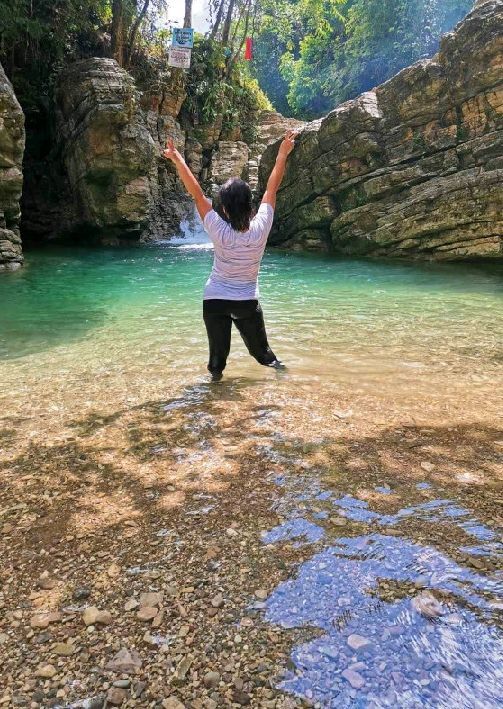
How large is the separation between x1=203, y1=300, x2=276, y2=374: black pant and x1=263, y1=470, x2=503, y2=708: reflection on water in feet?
8.05

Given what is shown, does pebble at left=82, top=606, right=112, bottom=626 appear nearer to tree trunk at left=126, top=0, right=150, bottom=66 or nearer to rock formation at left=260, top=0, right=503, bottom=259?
rock formation at left=260, top=0, right=503, bottom=259

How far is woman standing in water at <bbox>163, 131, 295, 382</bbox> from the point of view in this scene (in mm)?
3930

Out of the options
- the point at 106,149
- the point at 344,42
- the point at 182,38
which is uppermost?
the point at 344,42

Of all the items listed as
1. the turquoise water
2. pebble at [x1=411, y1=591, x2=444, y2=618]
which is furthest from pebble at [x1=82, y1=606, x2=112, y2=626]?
the turquoise water

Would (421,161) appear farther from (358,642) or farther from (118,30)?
(358,642)

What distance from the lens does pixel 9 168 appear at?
50.3ft

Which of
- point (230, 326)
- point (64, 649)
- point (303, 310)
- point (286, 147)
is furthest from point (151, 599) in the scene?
point (303, 310)

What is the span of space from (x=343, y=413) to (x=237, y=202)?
190cm

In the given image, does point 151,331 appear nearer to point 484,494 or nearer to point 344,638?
point 484,494

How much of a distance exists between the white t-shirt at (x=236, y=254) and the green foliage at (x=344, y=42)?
1185 inches

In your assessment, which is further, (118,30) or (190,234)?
(190,234)

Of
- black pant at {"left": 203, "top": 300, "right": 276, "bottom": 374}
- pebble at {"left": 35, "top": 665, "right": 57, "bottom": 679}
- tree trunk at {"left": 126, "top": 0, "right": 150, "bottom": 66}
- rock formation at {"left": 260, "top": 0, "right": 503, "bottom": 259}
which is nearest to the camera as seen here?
pebble at {"left": 35, "top": 665, "right": 57, "bottom": 679}

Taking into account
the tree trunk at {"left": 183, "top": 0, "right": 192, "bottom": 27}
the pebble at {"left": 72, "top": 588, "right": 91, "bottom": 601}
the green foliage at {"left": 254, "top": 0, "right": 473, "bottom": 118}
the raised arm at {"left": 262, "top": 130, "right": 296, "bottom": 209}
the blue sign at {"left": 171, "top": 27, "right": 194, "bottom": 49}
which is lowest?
the pebble at {"left": 72, "top": 588, "right": 91, "bottom": 601}

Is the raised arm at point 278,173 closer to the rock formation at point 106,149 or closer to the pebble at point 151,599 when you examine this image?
the pebble at point 151,599
